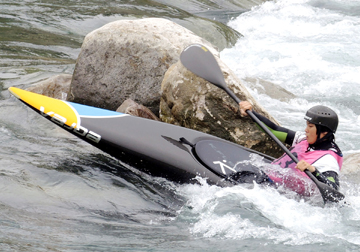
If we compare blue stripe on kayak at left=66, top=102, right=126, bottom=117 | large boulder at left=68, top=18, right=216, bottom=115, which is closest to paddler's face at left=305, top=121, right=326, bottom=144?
blue stripe on kayak at left=66, top=102, right=126, bottom=117

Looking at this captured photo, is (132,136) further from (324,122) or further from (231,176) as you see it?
(324,122)

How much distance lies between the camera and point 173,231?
10.1ft

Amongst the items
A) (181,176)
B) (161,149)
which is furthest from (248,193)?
(161,149)

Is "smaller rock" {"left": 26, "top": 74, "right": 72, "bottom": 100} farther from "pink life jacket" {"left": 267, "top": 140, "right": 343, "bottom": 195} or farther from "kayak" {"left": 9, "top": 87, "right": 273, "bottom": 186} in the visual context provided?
"pink life jacket" {"left": 267, "top": 140, "right": 343, "bottom": 195}

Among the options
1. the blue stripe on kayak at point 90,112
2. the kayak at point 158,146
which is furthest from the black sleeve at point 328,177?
the blue stripe on kayak at point 90,112

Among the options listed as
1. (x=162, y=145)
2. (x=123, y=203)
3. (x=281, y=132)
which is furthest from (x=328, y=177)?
(x=123, y=203)

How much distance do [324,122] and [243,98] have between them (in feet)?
4.23

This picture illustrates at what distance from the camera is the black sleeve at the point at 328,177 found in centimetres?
336

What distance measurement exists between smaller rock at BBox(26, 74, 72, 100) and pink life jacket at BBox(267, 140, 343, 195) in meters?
Answer: 3.22

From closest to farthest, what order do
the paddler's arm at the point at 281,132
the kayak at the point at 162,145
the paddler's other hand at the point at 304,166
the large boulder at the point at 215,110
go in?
the paddler's other hand at the point at 304,166
the kayak at the point at 162,145
the paddler's arm at the point at 281,132
the large boulder at the point at 215,110

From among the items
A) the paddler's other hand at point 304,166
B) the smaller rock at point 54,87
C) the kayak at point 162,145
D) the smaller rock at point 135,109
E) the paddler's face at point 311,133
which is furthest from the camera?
the smaller rock at point 54,87

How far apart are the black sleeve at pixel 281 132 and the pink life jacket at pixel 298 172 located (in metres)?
0.31

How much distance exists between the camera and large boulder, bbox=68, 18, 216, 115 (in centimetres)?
527

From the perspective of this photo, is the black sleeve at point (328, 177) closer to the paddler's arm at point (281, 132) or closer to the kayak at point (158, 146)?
the kayak at point (158, 146)
